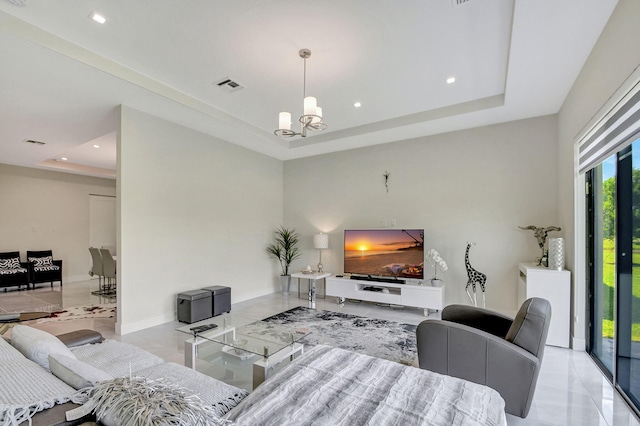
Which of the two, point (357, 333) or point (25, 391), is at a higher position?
point (25, 391)

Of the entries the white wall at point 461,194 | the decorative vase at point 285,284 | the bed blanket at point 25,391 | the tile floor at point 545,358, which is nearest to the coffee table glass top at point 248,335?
the tile floor at point 545,358

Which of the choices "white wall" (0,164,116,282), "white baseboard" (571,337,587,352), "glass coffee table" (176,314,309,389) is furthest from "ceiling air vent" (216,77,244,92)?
"white wall" (0,164,116,282)

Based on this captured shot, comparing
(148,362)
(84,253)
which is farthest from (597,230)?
(84,253)

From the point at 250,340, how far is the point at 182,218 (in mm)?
2719

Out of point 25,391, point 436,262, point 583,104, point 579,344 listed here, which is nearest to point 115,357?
point 25,391

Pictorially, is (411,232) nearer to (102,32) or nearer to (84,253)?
(102,32)

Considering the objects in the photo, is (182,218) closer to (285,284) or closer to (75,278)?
(285,284)

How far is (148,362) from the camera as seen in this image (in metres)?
2.14

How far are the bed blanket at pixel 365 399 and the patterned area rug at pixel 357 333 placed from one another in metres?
1.59

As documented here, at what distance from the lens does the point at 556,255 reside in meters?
3.53

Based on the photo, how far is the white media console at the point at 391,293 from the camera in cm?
465

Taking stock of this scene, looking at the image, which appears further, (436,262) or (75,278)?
(75,278)

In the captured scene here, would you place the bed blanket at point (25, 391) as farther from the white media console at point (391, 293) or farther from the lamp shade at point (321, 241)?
the lamp shade at point (321, 241)

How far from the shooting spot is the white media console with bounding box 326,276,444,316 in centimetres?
465
